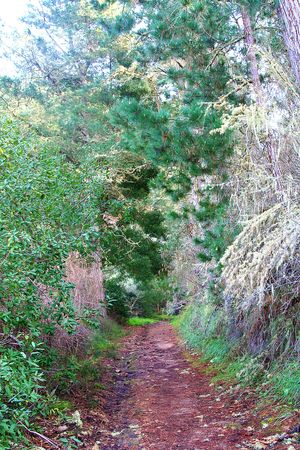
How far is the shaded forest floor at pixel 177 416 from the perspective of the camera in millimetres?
3924

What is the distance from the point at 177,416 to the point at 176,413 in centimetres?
12

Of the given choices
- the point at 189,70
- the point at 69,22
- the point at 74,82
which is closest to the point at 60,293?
the point at 189,70

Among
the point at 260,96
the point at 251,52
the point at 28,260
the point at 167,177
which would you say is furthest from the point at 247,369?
the point at 251,52

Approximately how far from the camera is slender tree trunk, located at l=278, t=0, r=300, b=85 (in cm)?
509

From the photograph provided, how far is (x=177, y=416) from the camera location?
4910mm

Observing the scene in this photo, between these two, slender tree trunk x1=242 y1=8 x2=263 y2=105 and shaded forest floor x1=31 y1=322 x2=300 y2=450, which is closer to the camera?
shaded forest floor x1=31 y1=322 x2=300 y2=450

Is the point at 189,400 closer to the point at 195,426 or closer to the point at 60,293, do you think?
the point at 195,426

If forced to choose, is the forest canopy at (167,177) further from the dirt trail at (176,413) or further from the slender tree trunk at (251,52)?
the dirt trail at (176,413)

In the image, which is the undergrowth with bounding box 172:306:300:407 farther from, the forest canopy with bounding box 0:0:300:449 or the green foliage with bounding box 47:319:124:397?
the green foliage with bounding box 47:319:124:397

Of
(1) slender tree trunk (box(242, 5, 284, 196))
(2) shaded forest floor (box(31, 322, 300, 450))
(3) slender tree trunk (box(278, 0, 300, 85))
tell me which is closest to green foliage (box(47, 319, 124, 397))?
(2) shaded forest floor (box(31, 322, 300, 450))

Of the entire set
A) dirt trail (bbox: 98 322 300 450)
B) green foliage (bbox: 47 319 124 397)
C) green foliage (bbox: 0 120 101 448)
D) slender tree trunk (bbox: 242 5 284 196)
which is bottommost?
dirt trail (bbox: 98 322 300 450)

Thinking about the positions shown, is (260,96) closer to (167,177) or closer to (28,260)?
(167,177)

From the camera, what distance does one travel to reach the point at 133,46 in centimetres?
746

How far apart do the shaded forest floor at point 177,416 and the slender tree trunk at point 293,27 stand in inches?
155
